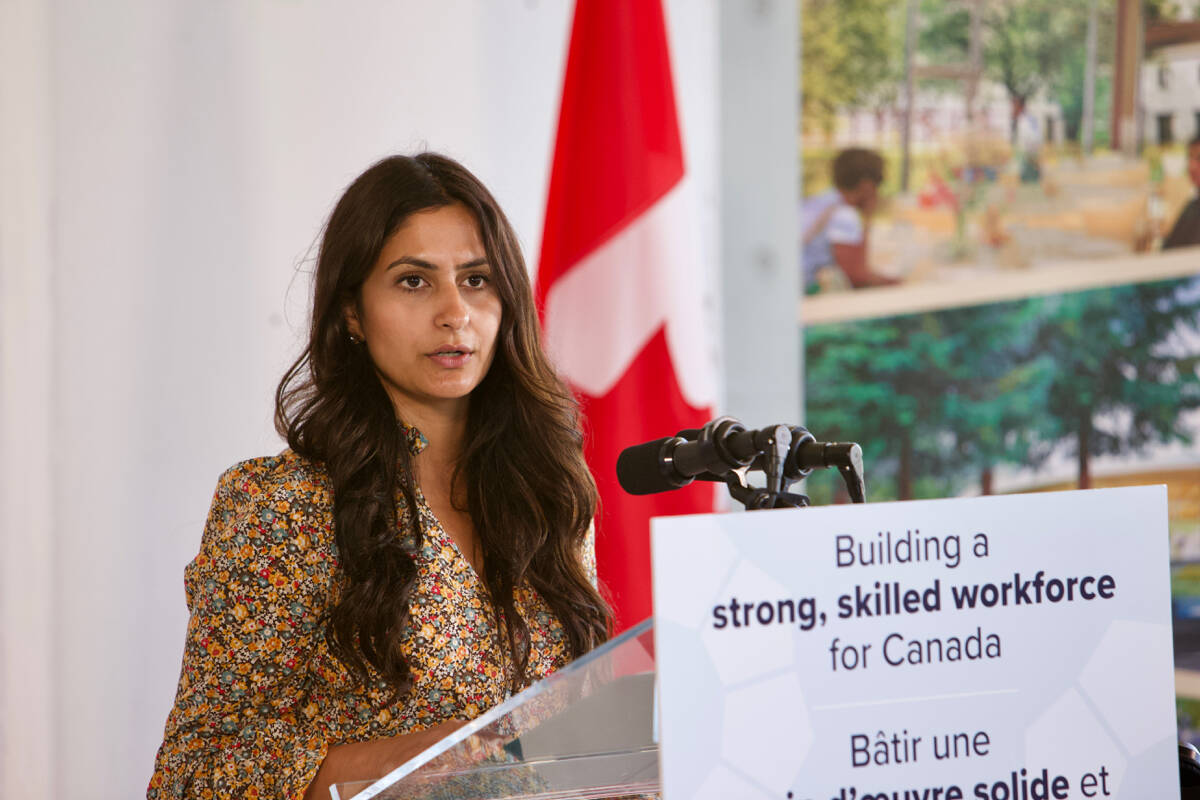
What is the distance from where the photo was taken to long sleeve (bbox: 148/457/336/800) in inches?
57.1

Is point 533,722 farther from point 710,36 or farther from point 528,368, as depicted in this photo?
point 710,36

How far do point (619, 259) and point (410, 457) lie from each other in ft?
3.53

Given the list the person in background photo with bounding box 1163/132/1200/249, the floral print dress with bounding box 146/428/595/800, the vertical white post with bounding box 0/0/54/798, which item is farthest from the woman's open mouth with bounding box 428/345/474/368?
the person in background photo with bounding box 1163/132/1200/249

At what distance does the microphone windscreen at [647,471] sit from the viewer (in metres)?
1.03

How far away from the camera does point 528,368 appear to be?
6.16 ft

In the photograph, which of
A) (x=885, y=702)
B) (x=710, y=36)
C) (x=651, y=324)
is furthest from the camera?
(x=710, y=36)

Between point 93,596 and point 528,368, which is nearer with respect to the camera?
→ point 528,368

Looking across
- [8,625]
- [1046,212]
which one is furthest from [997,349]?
[8,625]

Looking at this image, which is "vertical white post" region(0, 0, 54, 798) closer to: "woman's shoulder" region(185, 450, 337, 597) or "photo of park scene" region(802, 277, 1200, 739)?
"woman's shoulder" region(185, 450, 337, 597)

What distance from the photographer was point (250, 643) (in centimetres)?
151

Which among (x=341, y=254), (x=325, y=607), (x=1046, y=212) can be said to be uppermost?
(x=1046, y=212)

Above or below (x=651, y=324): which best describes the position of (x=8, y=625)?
below

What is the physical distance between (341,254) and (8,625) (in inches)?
45.3

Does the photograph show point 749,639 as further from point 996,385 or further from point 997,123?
point 997,123
